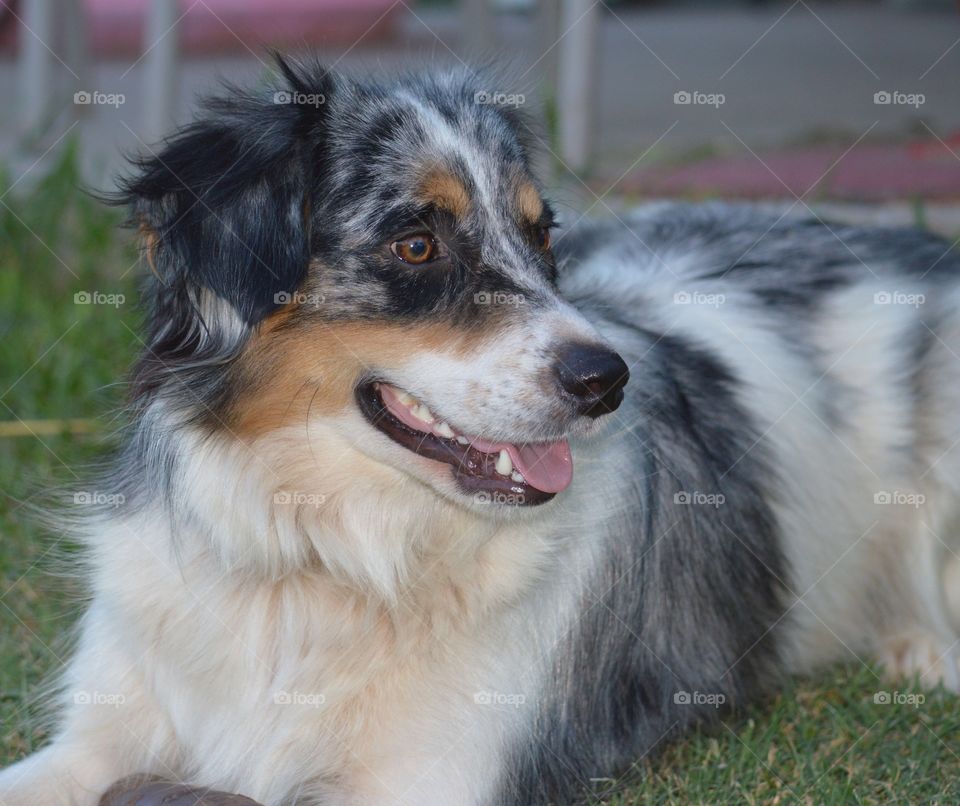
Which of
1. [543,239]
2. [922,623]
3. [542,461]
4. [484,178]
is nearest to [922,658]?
[922,623]

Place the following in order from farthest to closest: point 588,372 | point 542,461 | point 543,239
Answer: point 543,239, point 542,461, point 588,372

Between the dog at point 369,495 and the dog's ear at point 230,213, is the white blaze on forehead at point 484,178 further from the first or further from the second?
the dog's ear at point 230,213

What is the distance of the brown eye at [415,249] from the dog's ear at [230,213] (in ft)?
0.68

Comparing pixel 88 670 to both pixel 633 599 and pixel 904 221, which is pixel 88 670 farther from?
pixel 904 221

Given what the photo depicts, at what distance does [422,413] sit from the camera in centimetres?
307

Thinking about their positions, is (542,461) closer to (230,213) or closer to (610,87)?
(230,213)

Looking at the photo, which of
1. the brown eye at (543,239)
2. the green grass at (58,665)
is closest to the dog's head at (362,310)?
the brown eye at (543,239)

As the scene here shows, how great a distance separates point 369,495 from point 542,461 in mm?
411

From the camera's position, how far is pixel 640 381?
12.0 ft

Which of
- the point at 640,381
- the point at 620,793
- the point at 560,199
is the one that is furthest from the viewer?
the point at 560,199

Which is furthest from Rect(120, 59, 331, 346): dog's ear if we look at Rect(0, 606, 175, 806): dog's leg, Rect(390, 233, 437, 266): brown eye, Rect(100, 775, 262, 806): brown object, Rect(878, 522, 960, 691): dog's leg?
Rect(878, 522, 960, 691): dog's leg

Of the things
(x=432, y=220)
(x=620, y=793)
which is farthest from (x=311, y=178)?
(x=620, y=793)

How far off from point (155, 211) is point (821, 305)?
7.36ft

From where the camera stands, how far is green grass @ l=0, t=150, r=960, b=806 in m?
3.41
